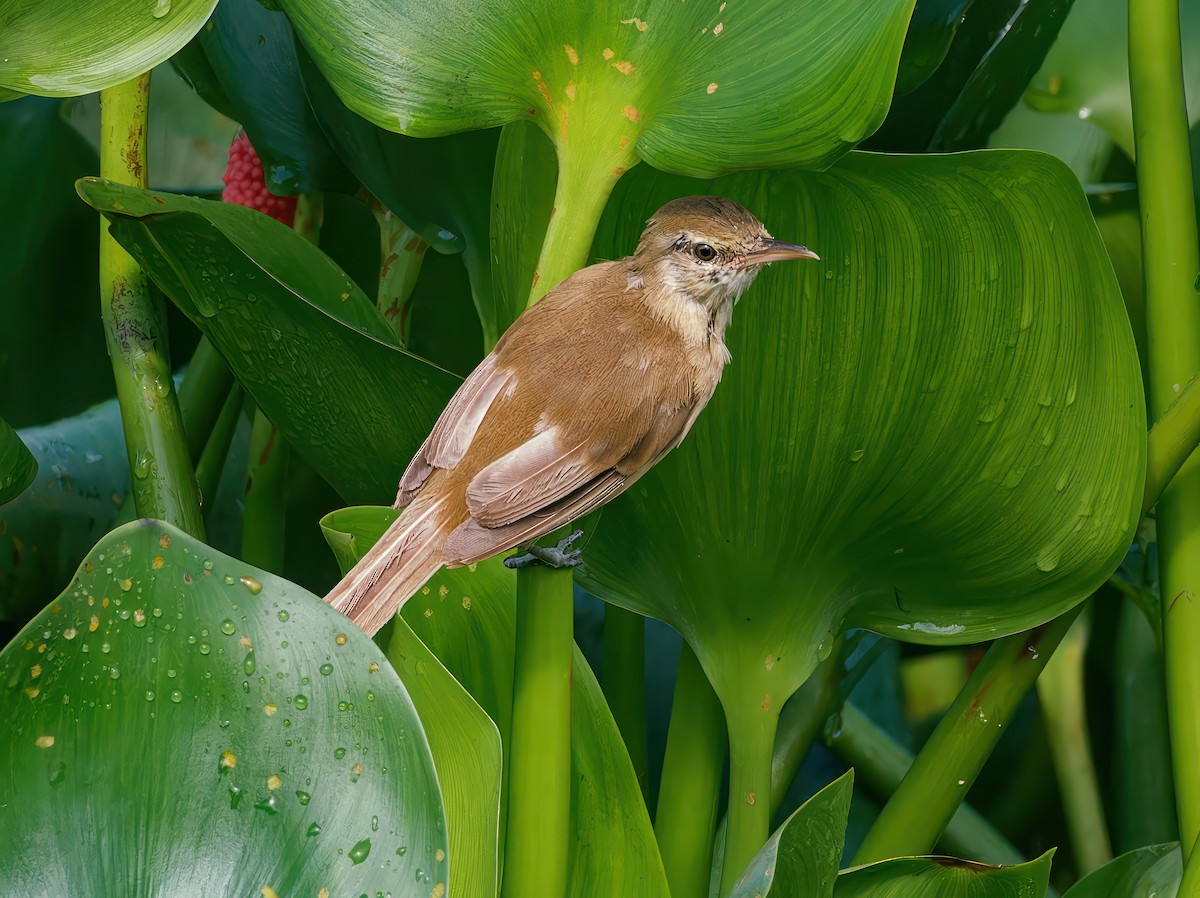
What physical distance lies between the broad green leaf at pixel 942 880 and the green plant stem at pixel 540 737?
13 centimetres

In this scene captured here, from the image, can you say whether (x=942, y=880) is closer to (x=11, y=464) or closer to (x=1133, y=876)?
(x=1133, y=876)

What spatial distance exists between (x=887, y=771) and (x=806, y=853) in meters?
0.36

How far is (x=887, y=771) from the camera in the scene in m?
0.76

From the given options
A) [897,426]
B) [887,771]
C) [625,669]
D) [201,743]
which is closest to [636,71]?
[897,426]

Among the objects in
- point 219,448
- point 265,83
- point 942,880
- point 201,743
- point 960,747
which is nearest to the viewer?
point 201,743

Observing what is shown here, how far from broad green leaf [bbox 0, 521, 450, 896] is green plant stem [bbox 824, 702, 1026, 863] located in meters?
0.46

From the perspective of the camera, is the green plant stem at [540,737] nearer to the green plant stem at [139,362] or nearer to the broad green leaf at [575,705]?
the broad green leaf at [575,705]

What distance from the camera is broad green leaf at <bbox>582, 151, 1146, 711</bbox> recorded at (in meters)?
0.46

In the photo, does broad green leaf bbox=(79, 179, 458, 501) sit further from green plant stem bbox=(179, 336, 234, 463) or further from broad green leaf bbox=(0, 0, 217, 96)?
green plant stem bbox=(179, 336, 234, 463)

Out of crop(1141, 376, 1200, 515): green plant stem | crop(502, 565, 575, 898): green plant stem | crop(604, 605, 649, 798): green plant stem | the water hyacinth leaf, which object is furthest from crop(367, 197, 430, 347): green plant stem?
crop(1141, 376, 1200, 515): green plant stem

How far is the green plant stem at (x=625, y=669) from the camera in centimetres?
72

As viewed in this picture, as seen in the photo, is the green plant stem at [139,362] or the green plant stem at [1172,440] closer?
the green plant stem at [1172,440]

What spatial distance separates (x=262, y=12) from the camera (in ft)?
2.26

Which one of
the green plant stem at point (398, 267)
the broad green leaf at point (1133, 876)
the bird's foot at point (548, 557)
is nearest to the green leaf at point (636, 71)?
the bird's foot at point (548, 557)
